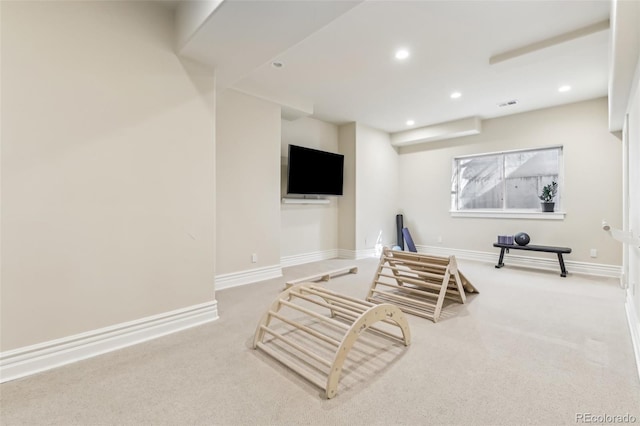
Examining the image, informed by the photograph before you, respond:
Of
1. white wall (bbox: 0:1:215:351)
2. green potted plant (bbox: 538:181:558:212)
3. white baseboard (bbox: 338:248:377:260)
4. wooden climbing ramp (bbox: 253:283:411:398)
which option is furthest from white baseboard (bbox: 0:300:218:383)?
green potted plant (bbox: 538:181:558:212)

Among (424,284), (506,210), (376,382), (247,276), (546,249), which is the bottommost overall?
(376,382)

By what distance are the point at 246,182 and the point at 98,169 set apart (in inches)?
80.4

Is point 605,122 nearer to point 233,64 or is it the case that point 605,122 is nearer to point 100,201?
point 233,64

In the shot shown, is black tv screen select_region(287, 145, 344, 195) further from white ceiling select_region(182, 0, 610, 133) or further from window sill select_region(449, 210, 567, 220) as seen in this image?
window sill select_region(449, 210, 567, 220)

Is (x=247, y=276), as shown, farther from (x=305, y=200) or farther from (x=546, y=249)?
(x=546, y=249)

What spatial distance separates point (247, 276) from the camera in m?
4.00

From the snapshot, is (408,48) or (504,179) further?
(504,179)

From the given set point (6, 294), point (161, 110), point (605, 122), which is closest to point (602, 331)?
point (605, 122)

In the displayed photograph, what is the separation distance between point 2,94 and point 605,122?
676 cm

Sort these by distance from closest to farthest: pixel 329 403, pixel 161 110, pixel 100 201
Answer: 1. pixel 329 403
2. pixel 100 201
3. pixel 161 110

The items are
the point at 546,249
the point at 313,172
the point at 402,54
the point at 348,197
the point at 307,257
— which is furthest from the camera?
the point at 348,197

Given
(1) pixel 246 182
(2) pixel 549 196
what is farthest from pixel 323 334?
(2) pixel 549 196

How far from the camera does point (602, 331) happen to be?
2410mm

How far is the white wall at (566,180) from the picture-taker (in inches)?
173
